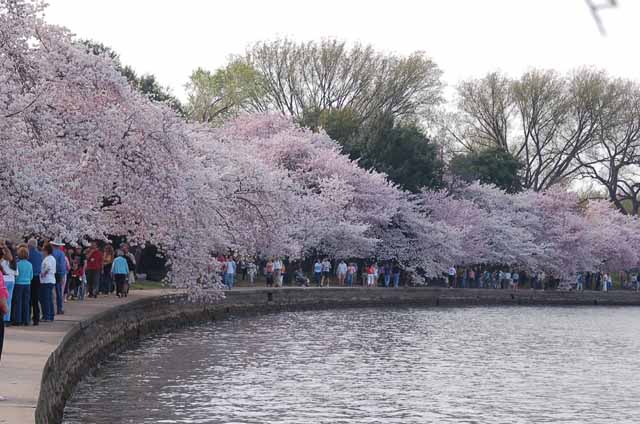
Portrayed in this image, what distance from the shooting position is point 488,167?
82688 millimetres

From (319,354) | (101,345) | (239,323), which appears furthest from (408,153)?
(101,345)

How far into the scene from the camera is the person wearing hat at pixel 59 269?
999 inches

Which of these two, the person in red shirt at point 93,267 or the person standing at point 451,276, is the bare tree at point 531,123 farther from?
the person in red shirt at point 93,267

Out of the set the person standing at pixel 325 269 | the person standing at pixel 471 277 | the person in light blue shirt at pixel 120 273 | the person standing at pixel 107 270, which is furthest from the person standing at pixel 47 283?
the person standing at pixel 471 277

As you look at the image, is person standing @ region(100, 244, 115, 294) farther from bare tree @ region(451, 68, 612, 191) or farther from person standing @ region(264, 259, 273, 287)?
bare tree @ region(451, 68, 612, 191)

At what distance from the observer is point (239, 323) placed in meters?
42.5

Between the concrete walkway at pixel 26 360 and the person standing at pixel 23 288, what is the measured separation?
1.08 feet

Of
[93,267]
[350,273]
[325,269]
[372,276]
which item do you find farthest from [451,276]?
[93,267]

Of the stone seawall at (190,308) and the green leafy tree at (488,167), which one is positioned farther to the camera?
the green leafy tree at (488,167)

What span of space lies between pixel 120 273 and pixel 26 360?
705 inches

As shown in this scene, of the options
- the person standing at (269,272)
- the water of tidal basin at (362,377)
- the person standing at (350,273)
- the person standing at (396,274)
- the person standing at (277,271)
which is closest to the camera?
the water of tidal basin at (362,377)

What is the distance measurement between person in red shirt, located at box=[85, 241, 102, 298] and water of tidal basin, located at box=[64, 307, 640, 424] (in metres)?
2.59

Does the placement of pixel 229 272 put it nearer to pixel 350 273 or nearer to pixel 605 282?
pixel 350 273

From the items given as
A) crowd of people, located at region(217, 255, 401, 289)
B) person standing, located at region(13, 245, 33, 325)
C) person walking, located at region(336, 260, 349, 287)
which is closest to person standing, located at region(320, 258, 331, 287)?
crowd of people, located at region(217, 255, 401, 289)
